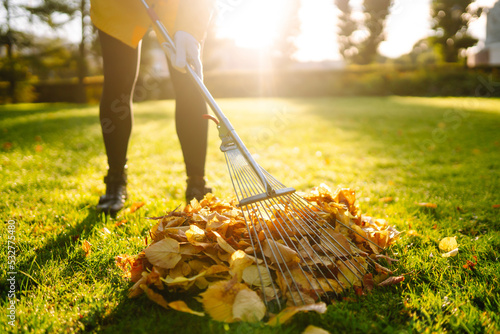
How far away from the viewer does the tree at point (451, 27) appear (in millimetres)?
20695

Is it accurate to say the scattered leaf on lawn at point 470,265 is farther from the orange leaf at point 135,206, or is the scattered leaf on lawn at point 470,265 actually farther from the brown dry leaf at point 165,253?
the orange leaf at point 135,206

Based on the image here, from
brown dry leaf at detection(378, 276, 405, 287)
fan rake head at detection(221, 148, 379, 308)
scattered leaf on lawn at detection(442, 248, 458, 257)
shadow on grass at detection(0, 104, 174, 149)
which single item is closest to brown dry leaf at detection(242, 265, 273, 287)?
fan rake head at detection(221, 148, 379, 308)

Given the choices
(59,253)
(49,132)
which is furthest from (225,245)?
(49,132)

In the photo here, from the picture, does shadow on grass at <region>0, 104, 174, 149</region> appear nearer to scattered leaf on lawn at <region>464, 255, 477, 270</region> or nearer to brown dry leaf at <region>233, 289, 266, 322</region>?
brown dry leaf at <region>233, 289, 266, 322</region>

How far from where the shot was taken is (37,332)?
42.6 inches

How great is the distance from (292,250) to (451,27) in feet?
83.7

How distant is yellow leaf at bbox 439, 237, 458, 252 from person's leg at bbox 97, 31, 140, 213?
1.82 metres

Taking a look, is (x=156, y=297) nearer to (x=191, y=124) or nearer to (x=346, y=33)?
(x=191, y=124)

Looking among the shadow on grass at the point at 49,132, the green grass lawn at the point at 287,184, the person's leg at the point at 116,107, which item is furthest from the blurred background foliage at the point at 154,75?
the person's leg at the point at 116,107

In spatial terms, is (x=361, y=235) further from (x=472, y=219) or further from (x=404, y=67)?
(x=404, y=67)

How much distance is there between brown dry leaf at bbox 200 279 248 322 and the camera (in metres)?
1.14

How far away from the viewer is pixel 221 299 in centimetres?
117

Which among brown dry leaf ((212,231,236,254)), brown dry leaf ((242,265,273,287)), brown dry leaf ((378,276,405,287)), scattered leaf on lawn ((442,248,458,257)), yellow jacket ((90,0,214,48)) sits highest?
yellow jacket ((90,0,214,48))

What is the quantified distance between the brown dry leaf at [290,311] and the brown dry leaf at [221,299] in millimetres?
143
